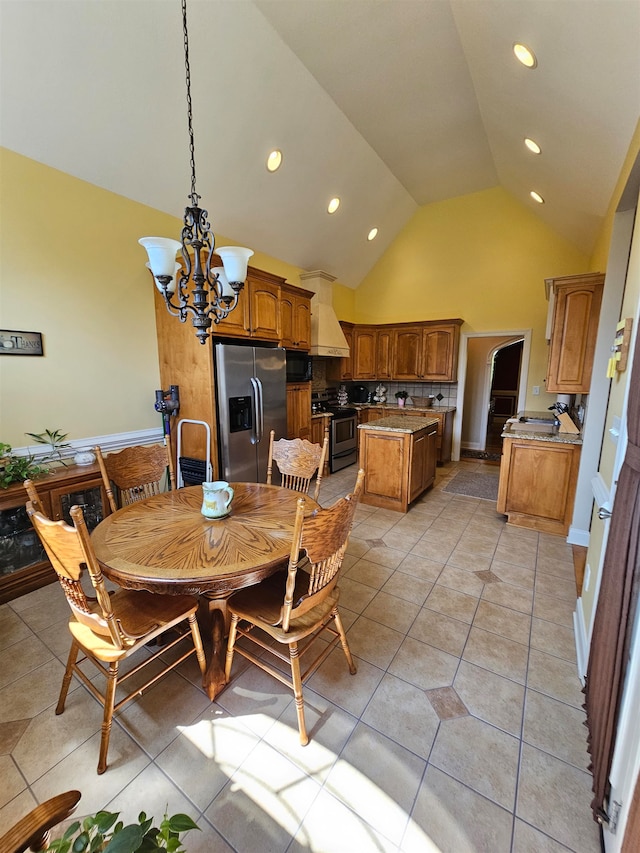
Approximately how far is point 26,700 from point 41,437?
1795 mm

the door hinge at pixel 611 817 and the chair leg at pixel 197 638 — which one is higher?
the chair leg at pixel 197 638

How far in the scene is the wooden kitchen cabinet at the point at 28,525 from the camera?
7.86 ft

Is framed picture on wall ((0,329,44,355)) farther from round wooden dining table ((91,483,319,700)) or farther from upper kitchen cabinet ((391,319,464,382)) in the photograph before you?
upper kitchen cabinet ((391,319,464,382))

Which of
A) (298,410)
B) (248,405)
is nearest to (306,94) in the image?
(248,405)

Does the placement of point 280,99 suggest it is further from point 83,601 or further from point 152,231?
point 83,601

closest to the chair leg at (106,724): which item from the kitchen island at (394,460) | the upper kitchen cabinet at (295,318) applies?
the kitchen island at (394,460)

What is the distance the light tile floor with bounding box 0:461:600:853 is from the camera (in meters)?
1.22

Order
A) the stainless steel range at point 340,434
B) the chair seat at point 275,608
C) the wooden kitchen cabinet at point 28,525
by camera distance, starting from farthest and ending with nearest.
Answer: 1. the stainless steel range at point 340,434
2. the wooden kitchen cabinet at point 28,525
3. the chair seat at point 275,608

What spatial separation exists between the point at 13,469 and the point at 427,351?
5354 mm

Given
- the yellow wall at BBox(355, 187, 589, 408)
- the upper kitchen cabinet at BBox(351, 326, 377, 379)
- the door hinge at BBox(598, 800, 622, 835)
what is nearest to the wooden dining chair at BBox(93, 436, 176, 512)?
the door hinge at BBox(598, 800, 622, 835)

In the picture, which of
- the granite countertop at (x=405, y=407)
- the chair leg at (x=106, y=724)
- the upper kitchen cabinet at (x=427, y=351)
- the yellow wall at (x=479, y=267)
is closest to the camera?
the chair leg at (x=106, y=724)

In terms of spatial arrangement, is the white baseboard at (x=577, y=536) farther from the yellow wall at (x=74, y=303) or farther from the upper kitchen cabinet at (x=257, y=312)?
the yellow wall at (x=74, y=303)

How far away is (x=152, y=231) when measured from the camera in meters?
3.33

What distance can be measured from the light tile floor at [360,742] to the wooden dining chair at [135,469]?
0.87 metres
